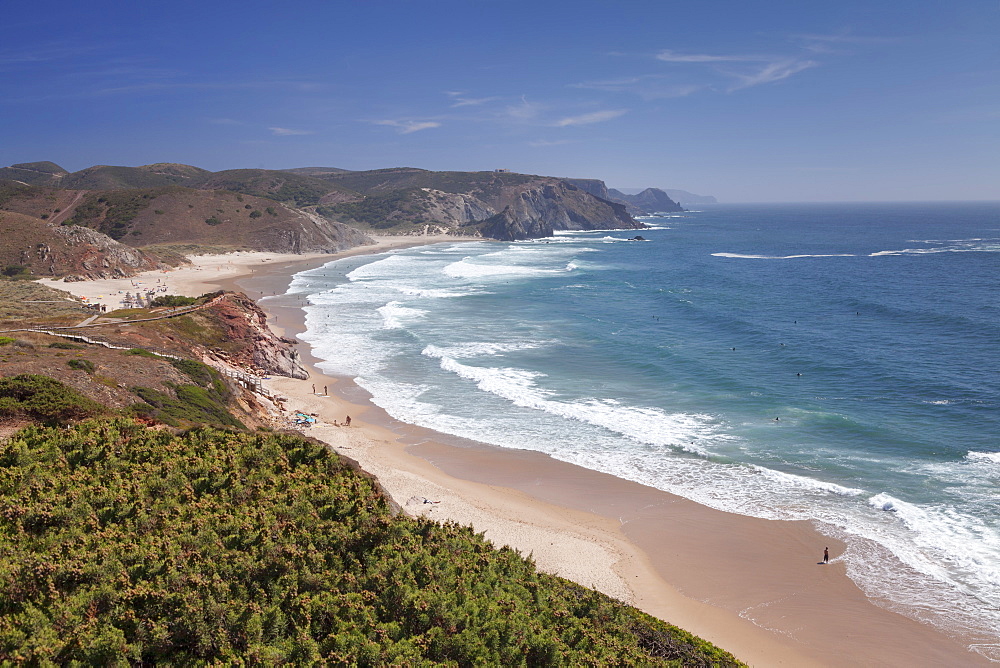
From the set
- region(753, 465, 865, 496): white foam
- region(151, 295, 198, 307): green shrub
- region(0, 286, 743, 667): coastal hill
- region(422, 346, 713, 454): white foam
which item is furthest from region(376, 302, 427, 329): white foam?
region(753, 465, 865, 496): white foam

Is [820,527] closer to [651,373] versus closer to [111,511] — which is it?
[651,373]

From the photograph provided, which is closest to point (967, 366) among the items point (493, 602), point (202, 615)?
point (493, 602)

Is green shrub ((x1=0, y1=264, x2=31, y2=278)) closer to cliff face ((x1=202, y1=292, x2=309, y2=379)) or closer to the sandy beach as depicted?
cliff face ((x1=202, y1=292, x2=309, y2=379))

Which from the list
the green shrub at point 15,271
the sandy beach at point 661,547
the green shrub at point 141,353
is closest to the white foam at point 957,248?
the sandy beach at point 661,547

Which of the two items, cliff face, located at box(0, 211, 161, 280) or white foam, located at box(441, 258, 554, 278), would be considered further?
white foam, located at box(441, 258, 554, 278)

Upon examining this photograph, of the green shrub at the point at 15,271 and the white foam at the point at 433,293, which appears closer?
the green shrub at the point at 15,271

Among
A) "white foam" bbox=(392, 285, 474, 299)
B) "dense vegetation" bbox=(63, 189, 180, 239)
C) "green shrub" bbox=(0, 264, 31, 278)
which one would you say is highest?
"dense vegetation" bbox=(63, 189, 180, 239)

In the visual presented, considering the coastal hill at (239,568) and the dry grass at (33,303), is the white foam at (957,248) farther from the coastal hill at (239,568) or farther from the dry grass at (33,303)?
the dry grass at (33,303)
